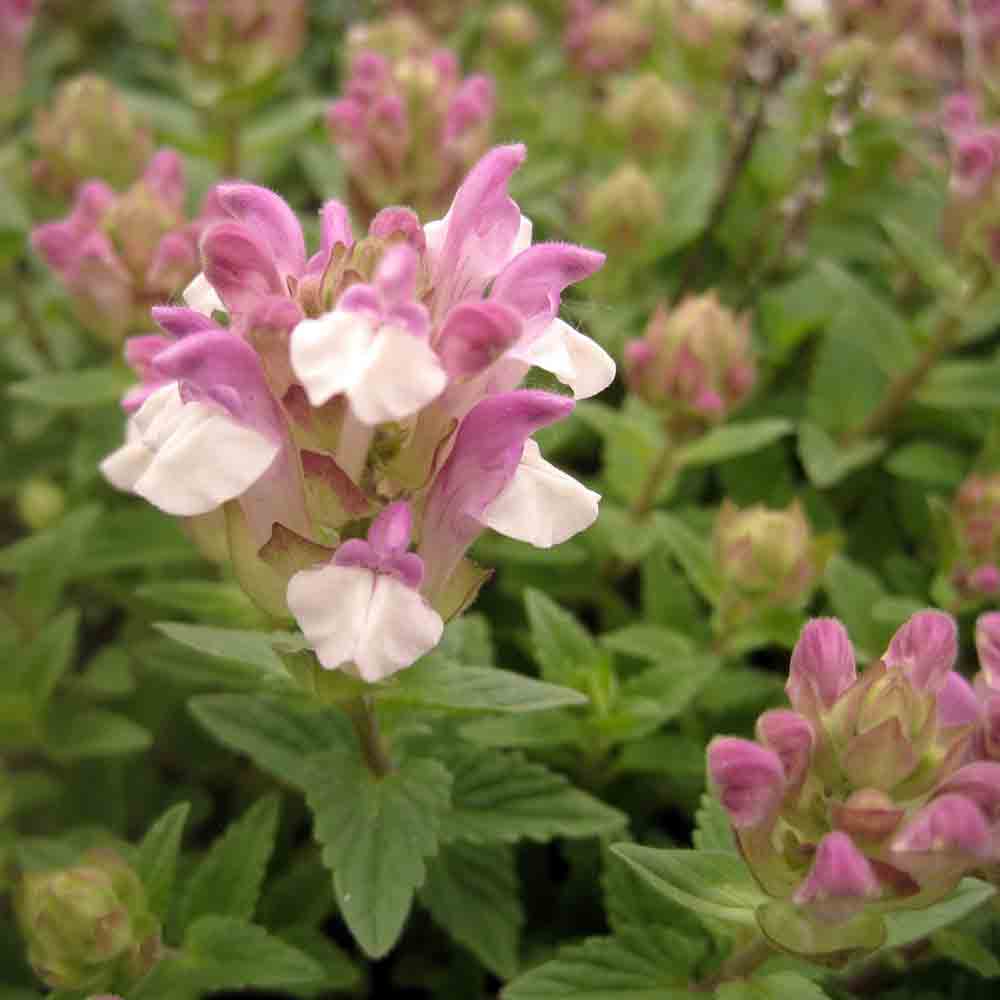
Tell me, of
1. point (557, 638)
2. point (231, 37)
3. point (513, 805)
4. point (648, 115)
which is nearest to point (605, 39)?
point (648, 115)

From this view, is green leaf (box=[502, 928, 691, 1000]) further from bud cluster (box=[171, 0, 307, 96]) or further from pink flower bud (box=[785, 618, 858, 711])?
bud cluster (box=[171, 0, 307, 96])

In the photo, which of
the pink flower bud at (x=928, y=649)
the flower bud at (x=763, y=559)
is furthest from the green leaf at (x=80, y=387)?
the pink flower bud at (x=928, y=649)

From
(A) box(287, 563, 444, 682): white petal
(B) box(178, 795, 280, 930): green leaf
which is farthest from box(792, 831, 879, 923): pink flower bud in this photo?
(B) box(178, 795, 280, 930): green leaf

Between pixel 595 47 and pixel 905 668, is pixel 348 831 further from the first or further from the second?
pixel 595 47

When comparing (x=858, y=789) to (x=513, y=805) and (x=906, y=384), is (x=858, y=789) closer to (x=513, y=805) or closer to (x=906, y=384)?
(x=513, y=805)

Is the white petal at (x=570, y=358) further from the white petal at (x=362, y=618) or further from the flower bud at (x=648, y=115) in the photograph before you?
the flower bud at (x=648, y=115)

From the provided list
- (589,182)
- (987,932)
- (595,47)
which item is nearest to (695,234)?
(589,182)
